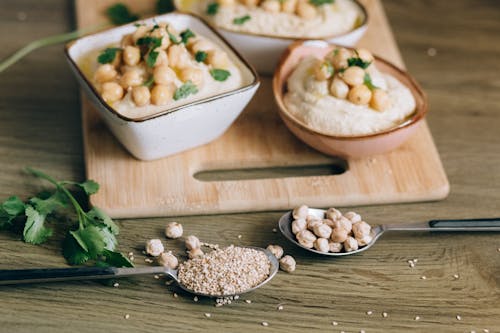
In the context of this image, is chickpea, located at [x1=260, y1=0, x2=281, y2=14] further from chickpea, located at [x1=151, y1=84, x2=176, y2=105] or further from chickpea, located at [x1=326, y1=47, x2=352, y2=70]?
chickpea, located at [x1=151, y1=84, x2=176, y2=105]

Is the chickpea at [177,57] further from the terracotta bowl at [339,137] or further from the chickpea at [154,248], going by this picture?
the chickpea at [154,248]

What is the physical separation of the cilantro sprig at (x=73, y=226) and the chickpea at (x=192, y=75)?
39 centimetres

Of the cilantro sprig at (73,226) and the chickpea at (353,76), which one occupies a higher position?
the chickpea at (353,76)

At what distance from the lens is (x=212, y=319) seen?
6.01 ft

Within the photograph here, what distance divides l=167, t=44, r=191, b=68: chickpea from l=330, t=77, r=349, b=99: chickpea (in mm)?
424

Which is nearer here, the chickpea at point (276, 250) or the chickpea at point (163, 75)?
the chickpea at point (276, 250)

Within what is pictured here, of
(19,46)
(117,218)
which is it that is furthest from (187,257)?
(19,46)

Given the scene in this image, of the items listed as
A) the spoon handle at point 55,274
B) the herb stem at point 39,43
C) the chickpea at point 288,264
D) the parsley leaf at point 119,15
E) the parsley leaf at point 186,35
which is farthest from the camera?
the parsley leaf at point 119,15

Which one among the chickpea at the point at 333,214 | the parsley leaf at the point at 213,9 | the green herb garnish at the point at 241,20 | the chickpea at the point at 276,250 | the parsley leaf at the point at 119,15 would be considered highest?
the parsley leaf at the point at 213,9

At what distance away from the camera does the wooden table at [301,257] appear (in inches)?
72.2

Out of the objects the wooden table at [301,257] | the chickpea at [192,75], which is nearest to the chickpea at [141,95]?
the chickpea at [192,75]

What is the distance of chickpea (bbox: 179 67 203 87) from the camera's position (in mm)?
2121

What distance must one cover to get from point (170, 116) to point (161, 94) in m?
0.07

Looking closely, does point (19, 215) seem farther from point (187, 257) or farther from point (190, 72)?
point (190, 72)
